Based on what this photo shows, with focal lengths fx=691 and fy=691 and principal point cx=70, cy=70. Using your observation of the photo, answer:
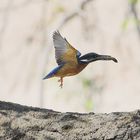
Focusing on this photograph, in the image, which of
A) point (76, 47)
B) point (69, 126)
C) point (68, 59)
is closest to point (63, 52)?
point (68, 59)

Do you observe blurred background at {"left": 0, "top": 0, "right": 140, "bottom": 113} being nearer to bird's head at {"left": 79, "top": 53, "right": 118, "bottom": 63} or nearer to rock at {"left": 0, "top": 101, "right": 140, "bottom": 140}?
rock at {"left": 0, "top": 101, "right": 140, "bottom": 140}

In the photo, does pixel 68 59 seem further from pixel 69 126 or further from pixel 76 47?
pixel 76 47

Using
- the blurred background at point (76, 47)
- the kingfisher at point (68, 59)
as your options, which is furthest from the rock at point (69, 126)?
the blurred background at point (76, 47)

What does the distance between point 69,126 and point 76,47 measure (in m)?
3.75

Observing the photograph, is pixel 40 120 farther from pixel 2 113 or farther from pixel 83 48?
pixel 83 48

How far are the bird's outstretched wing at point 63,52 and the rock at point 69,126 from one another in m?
0.20

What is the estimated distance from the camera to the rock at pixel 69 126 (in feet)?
6.59

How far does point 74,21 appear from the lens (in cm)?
606

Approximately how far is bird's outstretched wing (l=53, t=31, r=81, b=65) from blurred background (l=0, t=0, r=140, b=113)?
3441 mm

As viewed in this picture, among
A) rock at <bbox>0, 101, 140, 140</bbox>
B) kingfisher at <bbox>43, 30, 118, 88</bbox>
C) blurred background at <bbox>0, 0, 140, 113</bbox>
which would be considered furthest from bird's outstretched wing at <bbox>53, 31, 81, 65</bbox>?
blurred background at <bbox>0, 0, 140, 113</bbox>

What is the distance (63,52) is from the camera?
2025 millimetres

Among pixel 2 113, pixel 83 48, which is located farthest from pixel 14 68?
pixel 2 113

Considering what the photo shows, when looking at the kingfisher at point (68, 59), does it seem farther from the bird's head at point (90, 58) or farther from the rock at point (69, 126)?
the rock at point (69, 126)

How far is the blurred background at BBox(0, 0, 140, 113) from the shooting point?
566 cm
